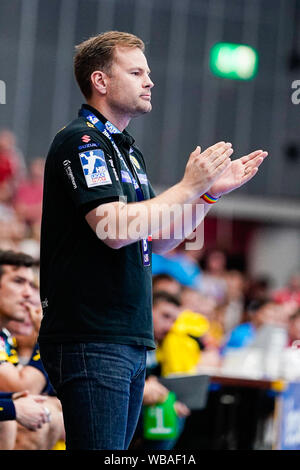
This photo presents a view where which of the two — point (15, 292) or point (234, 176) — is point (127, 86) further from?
point (15, 292)

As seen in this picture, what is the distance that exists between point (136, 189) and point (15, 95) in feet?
28.4

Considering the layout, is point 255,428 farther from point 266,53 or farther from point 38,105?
point 266,53

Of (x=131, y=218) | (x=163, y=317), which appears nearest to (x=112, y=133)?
(x=131, y=218)

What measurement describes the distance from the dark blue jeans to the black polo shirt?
0.12 feet

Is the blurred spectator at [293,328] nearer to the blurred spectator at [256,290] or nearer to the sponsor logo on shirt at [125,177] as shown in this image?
the blurred spectator at [256,290]

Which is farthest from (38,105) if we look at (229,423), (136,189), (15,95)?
(136,189)

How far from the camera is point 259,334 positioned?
6.08 meters

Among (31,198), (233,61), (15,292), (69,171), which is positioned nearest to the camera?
(69,171)

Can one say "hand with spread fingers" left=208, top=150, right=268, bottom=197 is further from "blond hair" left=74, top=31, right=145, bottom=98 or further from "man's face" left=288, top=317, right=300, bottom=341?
"man's face" left=288, top=317, right=300, bottom=341

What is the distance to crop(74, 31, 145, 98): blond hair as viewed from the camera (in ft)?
8.05

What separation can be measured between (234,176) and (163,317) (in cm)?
248

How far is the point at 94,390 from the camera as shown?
216 centimetres

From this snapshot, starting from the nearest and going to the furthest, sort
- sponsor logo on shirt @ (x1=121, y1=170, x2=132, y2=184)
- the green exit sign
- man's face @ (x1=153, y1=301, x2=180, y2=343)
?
sponsor logo on shirt @ (x1=121, y1=170, x2=132, y2=184) < man's face @ (x1=153, y1=301, x2=180, y2=343) < the green exit sign

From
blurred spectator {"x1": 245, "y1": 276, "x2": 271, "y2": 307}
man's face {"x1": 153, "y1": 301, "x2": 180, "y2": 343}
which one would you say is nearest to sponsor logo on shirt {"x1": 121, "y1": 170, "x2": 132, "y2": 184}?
man's face {"x1": 153, "y1": 301, "x2": 180, "y2": 343}
